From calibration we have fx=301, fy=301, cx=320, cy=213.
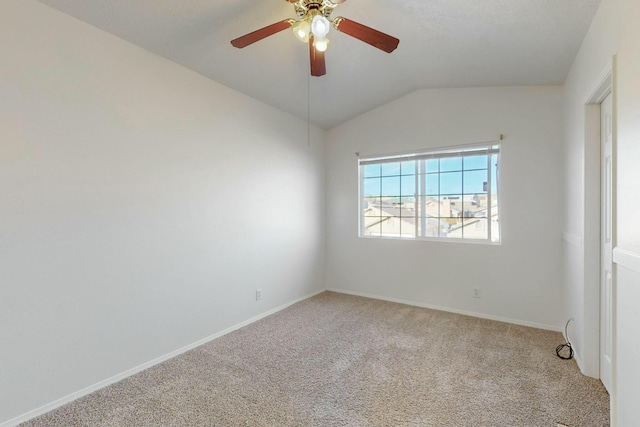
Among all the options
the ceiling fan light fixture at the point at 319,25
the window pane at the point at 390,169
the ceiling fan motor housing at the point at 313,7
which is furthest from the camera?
the window pane at the point at 390,169

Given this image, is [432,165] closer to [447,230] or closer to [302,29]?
[447,230]

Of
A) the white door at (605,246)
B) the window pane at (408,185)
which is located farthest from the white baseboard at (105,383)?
the white door at (605,246)

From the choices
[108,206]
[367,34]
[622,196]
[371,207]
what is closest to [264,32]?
[367,34]

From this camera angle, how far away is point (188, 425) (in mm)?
1755

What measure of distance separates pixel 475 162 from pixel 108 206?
3.70m

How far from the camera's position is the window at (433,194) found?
3521 mm

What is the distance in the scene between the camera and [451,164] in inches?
147

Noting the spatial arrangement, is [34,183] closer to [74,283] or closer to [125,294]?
[74,283]

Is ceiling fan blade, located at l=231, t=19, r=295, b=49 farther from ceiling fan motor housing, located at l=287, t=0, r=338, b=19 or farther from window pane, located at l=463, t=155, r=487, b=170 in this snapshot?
window pane, located at l=463, t=155, r=487, b=170

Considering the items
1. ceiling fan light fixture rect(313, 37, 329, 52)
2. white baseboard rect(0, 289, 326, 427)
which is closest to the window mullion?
ceiling fan light fixture rect(313, 37, 329, 52)

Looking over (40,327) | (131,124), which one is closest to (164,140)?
(131,124)

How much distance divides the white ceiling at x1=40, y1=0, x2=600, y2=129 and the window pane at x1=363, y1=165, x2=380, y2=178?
1.12 m

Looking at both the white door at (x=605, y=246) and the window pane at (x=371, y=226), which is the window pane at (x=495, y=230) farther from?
the window pane at (x=371, y=226)

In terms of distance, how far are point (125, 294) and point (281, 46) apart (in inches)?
93.2
